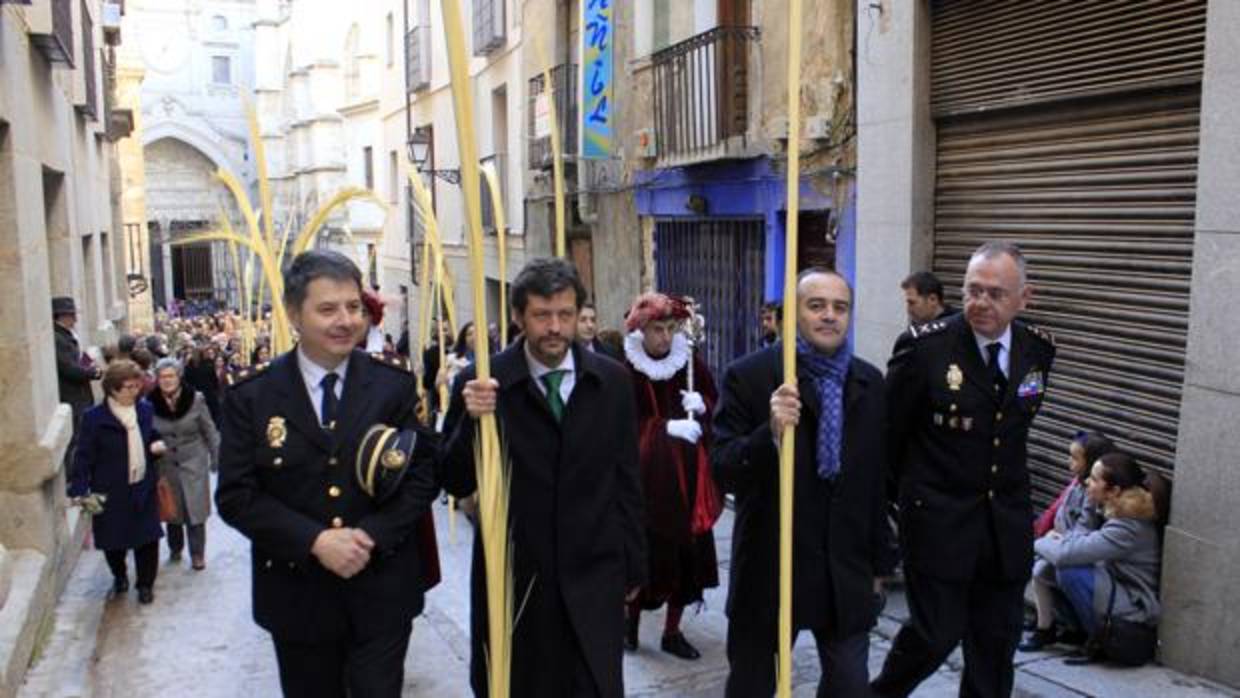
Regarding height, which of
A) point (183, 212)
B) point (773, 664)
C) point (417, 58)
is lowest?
point (773, 664)

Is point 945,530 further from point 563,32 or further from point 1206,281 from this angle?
point 563,32

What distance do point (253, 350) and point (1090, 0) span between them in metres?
8.35

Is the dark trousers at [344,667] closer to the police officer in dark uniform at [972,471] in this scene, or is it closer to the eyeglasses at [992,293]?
the police officer in dark uniform at [972,471]

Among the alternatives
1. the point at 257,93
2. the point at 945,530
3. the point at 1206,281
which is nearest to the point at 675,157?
the point at 1206,281

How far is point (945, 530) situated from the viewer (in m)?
3.90

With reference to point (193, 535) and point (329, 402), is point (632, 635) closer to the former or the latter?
point (329, 402)

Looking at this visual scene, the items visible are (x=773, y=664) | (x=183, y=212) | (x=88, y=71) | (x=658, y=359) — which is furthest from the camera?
(x=183, y=212)

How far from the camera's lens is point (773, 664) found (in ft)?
12.6

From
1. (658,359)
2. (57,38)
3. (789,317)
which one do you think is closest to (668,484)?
(658,359)

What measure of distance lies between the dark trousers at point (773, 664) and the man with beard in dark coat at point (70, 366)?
5.85 meters

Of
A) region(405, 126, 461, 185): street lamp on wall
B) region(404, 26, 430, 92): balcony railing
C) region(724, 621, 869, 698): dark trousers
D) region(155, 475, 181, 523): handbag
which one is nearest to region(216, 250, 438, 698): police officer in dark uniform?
region(724, 621, 869, 698): dark trousers

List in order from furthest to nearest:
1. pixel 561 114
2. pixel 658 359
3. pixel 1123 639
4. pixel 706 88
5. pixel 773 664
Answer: pixel 561 114 → pixel 706 88 → pixel 658 359 → pixel 1123 639 → pixel 773 664

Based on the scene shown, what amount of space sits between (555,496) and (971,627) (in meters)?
1.68

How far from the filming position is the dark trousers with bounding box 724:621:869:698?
12.4 feet
